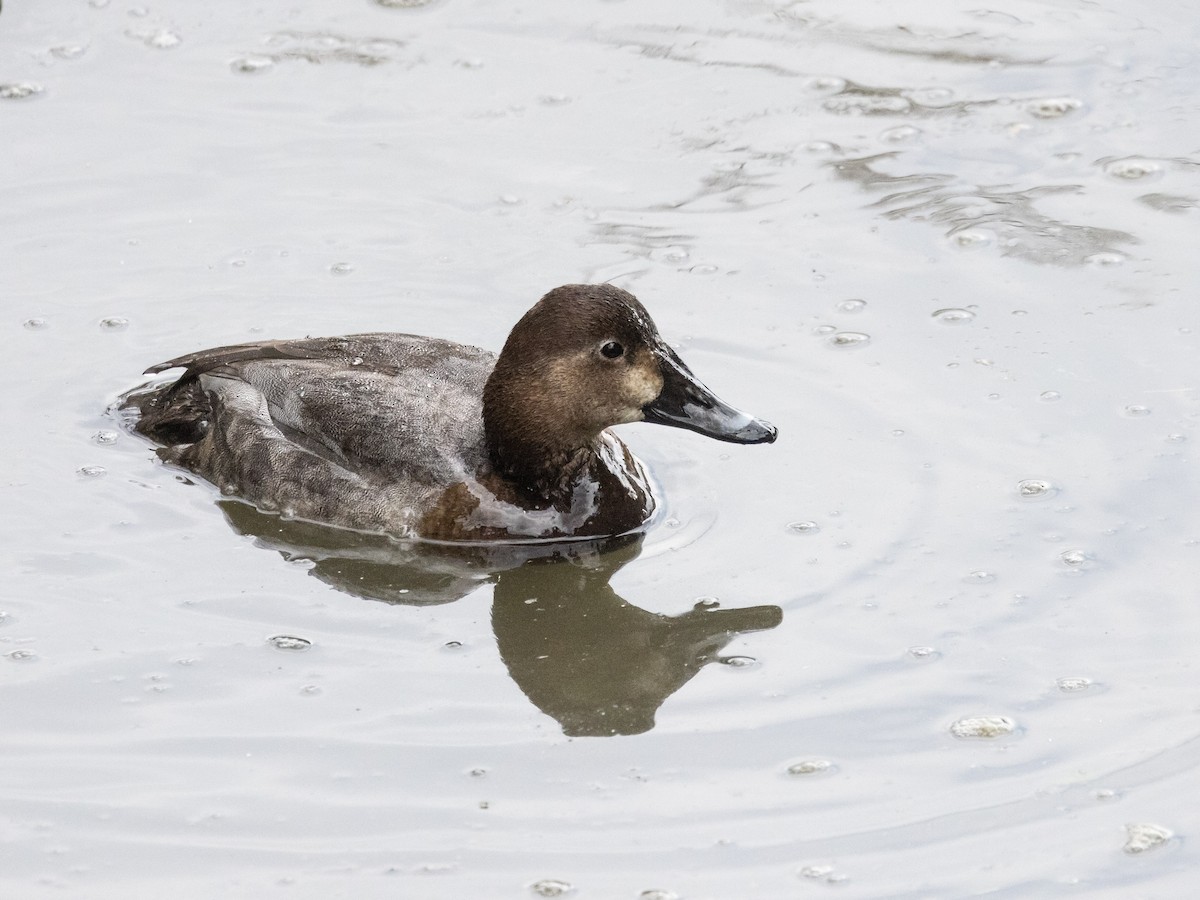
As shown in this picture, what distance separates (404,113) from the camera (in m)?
9.80

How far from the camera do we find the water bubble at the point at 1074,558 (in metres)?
6.44

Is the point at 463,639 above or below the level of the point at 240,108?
below

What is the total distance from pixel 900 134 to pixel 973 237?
1136mm

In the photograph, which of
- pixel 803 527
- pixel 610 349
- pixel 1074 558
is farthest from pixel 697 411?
pixel 1074 558

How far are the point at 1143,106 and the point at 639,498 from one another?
419 cm

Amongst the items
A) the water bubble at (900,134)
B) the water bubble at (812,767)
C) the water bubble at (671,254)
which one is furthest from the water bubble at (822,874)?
the water bubble at (900,134)

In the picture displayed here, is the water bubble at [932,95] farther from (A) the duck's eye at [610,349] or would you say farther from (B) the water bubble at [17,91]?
(B) the water bubble at [17,91]

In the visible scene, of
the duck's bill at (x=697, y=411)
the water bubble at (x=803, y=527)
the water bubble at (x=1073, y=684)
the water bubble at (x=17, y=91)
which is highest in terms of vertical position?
the water bubble at (x=17, y=91)

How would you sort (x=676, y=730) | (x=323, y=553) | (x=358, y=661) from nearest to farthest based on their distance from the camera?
(x=676, y=730) < (x=358, y=661) < (x=323, y=553)

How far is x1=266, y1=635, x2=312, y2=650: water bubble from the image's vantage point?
242 inches

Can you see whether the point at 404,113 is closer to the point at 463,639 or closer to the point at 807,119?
the point at 807,119

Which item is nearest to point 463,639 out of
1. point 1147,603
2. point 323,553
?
point 323,553

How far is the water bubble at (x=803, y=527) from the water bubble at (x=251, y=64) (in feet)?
16.1

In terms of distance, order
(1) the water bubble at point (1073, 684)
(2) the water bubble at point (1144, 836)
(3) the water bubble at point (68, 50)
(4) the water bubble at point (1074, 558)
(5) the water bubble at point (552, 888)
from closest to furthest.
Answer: (5) the water bubble at point (552, 888) < (2) the water bubble at point (1144, 836) < (1) the water bubble at point (1073, 684) < (4) the water bubble at point (1074, 558) < (3) the water bubble at point (68, 50)
